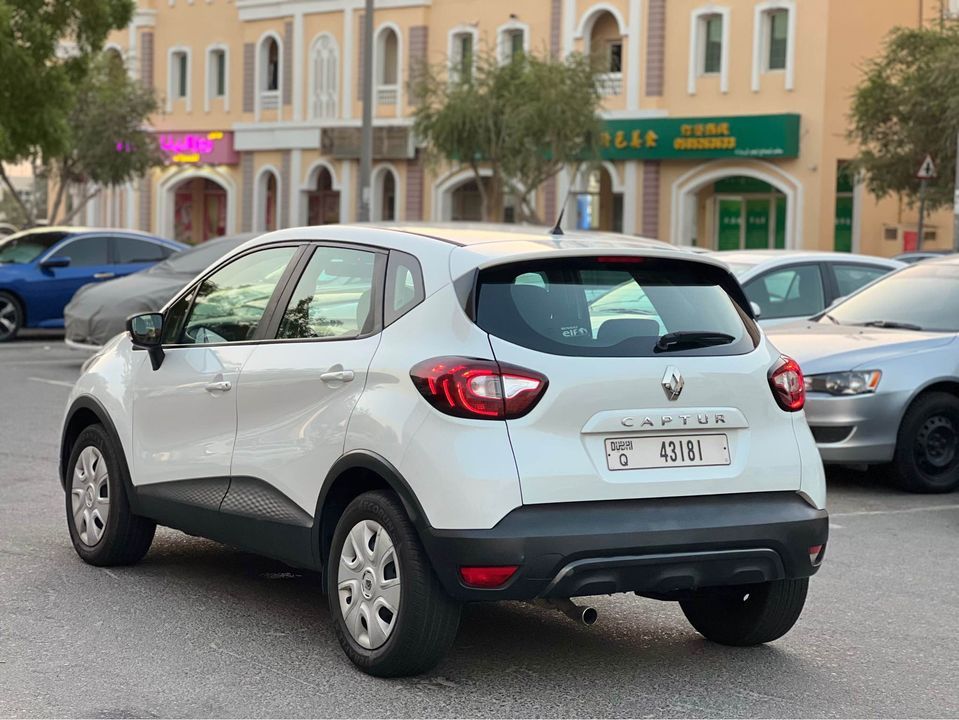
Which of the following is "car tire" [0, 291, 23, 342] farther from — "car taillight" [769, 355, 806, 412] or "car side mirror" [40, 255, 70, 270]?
"car taillight" [769, 355, 806, 412]

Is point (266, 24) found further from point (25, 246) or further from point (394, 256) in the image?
point (394, 256)

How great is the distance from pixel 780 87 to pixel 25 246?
2215cm

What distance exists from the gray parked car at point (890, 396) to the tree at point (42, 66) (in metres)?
16.4

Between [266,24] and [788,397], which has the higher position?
[266,24]

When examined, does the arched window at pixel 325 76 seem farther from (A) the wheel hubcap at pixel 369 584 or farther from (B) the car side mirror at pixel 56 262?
(A) the wheel hubcap at pixel 369 584

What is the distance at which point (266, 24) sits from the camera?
5091cm

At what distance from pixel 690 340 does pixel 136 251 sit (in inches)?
664

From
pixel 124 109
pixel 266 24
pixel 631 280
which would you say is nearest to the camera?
Answer: pixel 631 280

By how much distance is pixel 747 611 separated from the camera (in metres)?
6.16

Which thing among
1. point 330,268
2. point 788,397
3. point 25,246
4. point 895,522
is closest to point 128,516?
point 330,268

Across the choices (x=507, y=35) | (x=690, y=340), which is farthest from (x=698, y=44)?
(x=690, y=340)

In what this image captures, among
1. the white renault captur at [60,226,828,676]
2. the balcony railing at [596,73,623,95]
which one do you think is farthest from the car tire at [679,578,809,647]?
the balcony railing at [596,73,623,95]

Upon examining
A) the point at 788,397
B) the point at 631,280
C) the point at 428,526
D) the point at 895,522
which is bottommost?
the point at 895,522

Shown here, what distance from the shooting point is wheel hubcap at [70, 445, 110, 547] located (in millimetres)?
7344
